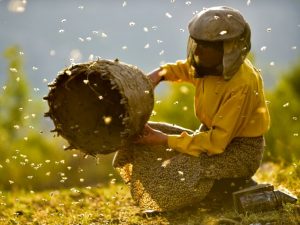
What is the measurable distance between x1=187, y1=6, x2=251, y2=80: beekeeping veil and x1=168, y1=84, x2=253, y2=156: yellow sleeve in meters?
0.24

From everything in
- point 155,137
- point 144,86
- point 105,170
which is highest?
point 144,86

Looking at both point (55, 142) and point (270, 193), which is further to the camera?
point (55, 142)

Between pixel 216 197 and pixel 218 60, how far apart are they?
56.2 inches

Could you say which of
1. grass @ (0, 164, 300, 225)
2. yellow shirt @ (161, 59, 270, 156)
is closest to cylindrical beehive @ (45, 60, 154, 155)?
yellow shirt @ (161, 59, 270, 156)

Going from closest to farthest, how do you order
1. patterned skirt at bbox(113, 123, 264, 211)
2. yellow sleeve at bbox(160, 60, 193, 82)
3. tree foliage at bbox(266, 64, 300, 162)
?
patterned skirt at bbox(113, 123, 264, 211) → yellow sleeve at bbox(160, 60, 193, 82) → tree foliage at bbox(266, 64, 300, 162)

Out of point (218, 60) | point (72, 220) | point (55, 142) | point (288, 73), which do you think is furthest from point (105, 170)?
point (218, 60)

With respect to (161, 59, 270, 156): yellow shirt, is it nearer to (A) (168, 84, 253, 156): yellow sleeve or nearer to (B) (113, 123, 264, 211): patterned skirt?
(A) (168, 84, 253, 156): yellow sleeve

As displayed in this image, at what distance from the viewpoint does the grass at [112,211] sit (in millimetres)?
5941

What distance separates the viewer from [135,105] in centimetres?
585

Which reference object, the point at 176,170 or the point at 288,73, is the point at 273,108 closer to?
the point at 288,73

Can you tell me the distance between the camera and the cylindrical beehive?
231 inches

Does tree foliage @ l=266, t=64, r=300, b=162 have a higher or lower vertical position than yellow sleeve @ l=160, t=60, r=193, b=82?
lower

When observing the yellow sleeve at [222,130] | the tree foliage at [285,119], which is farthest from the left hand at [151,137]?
the tree foliage at [285,119]

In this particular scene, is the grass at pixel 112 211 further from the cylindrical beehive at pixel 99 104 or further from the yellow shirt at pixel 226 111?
the cylindrical beehive at pixel 99 104
